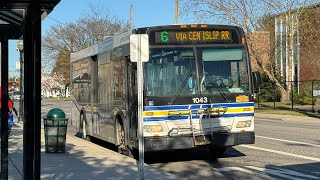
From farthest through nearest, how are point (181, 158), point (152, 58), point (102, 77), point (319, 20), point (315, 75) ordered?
point (315, 75)
point (319, 20)
point (102, 77)
point (181, 158)
point (152, 58)

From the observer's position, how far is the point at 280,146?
1416cm

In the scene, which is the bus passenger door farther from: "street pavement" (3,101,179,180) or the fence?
the fence

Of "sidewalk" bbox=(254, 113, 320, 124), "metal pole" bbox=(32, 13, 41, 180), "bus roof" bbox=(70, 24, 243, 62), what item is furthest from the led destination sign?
"sidewalk" bbox=(254, 113, 320, 124)

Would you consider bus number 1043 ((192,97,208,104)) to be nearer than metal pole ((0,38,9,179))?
No

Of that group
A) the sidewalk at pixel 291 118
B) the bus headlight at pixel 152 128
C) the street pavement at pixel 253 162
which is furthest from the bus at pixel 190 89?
the sidewalk at pixel 291 118

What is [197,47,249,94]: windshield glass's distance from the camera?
11031 millimetres

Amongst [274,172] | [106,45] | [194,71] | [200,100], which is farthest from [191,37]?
[274,172]

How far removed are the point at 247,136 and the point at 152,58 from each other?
2.91 meters

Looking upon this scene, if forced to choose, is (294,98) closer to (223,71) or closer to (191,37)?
(223,71)

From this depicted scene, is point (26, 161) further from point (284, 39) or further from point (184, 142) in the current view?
point (284, 39)

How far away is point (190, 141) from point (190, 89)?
1.18m

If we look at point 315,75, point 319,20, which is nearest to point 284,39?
point 319,20

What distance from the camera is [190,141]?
10805 mm

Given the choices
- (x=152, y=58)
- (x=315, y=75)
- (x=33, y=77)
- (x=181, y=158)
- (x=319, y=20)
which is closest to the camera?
(x=33, y=77)
